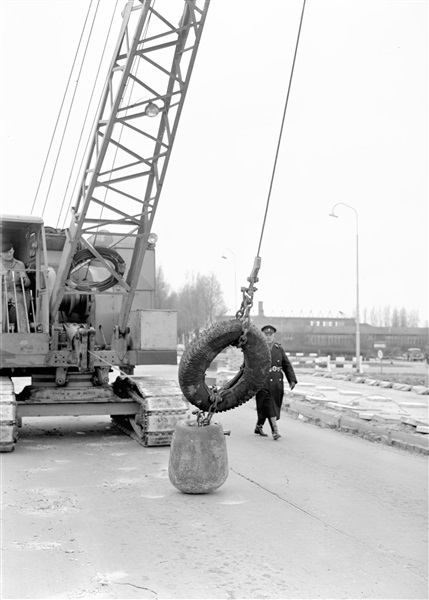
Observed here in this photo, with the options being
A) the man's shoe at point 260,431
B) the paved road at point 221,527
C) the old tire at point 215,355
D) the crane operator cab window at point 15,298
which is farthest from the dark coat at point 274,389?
the old tire at point 215,355

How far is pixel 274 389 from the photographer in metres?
12.3

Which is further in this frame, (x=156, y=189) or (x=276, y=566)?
(x=156, y=189)

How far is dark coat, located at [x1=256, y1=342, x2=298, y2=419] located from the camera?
478 inches

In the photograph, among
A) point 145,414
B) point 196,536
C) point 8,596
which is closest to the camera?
point 8,596

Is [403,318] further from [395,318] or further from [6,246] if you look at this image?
[6,246]

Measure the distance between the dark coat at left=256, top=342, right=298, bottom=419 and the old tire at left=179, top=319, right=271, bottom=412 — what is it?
15.5ft

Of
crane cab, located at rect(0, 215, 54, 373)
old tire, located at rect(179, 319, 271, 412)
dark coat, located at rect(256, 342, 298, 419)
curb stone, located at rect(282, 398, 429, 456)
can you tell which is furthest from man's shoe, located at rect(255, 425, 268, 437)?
old tire, located at rect(179, 319, 271, 412)

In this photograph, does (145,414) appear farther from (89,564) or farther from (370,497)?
(89,564)

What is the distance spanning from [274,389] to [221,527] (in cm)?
566

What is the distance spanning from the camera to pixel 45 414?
11.8m

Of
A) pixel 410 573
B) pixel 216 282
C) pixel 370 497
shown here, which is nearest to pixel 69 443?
pixel 370 497

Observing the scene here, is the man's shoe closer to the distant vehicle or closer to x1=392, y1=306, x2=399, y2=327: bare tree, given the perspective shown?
the distant vehicle

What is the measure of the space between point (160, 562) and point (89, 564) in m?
0.52

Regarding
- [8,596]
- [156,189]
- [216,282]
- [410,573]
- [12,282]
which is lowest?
[8,596]
